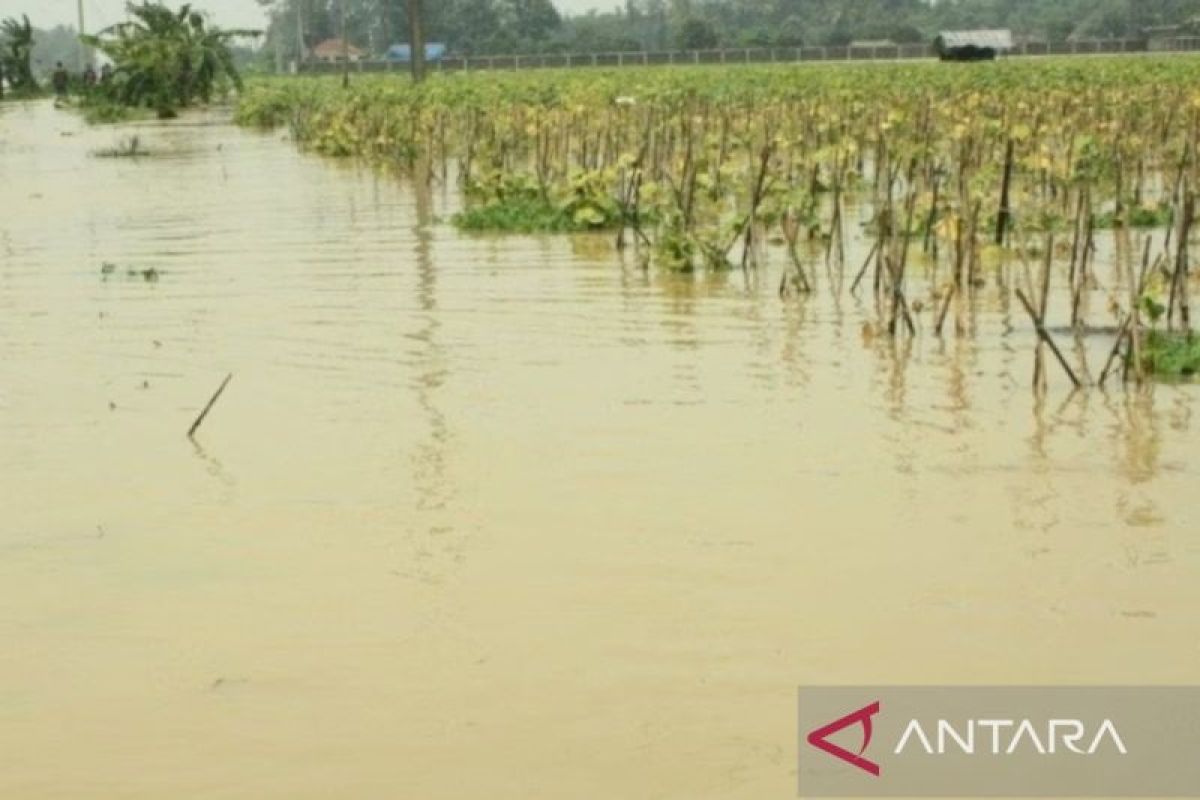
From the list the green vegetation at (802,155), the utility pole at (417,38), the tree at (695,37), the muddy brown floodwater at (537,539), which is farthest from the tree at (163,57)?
the tree at (695,37)

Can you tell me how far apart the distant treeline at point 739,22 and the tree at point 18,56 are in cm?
2349

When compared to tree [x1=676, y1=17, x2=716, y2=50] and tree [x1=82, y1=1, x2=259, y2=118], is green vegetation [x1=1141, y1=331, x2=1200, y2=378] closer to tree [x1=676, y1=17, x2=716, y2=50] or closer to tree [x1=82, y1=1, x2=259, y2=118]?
tree [x1=82, y1=1, x2=259, y2=118]

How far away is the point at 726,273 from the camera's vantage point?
11.6 meters

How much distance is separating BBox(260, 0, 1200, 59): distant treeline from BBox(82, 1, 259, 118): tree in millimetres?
42371

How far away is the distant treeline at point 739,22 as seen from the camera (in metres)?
96.9

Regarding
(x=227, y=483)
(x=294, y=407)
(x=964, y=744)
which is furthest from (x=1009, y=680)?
(x=294, y=407)

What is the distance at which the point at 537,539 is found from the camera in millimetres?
5992

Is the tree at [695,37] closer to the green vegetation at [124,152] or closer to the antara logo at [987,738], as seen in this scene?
the green vegetation at [124,152]

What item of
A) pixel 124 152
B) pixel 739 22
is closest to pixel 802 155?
pixel 124 152

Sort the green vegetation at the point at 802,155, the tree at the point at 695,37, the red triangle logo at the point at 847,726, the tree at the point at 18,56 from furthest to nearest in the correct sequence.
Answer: the tree at the point at 695,37 → the tree at the point at 18,56 → the green vegetation at the point at 802,155 → the red triangle logo at the point at 847,726

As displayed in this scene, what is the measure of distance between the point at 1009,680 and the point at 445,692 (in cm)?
114

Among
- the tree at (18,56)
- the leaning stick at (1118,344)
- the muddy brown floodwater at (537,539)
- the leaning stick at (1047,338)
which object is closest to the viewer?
the muddy brown floodwater at (537,539)

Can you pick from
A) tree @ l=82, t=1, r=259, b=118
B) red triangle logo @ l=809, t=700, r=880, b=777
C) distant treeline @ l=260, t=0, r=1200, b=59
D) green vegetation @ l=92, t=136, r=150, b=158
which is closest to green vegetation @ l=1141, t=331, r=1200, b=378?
red triangle logo @ l=809, t=700, r=880, b=777

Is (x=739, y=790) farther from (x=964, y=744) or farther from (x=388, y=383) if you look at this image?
(x=388, y=383)
